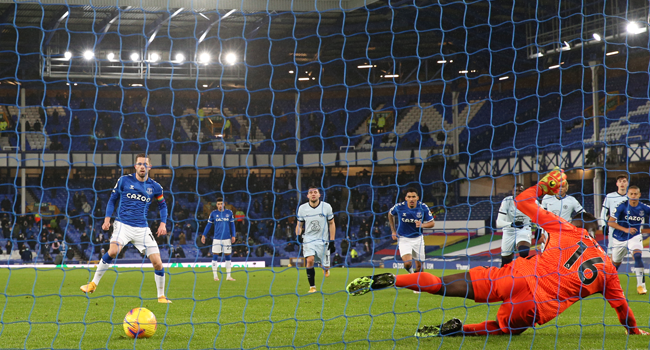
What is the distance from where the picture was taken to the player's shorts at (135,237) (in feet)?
28.3

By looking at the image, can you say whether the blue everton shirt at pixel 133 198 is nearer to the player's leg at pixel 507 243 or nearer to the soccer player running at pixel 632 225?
the soccer player running at pixel 632 225

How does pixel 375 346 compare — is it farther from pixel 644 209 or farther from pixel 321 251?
pixel 644 209

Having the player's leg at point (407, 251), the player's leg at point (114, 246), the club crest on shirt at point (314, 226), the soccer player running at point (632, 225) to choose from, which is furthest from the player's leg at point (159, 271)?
the soccer player running at point (632, 225)

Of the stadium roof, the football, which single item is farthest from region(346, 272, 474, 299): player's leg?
the stadium roof

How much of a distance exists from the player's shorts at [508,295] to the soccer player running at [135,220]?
186 inches

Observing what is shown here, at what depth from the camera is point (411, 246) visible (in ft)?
35.0

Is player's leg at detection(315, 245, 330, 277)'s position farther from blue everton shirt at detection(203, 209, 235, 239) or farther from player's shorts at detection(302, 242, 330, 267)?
blue everton shirt at detection(203, 209, 235, 239)

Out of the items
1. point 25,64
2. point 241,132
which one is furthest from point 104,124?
point 241,132

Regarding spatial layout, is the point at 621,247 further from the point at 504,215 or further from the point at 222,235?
the point at 222,235

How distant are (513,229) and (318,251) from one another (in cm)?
406

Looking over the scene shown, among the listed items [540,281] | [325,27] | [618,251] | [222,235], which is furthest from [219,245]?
[325,27]

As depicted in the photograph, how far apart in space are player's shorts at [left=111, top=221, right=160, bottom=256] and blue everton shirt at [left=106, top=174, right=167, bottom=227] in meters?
0.07

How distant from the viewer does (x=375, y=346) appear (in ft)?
17.4

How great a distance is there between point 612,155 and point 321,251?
1694 centimetres
